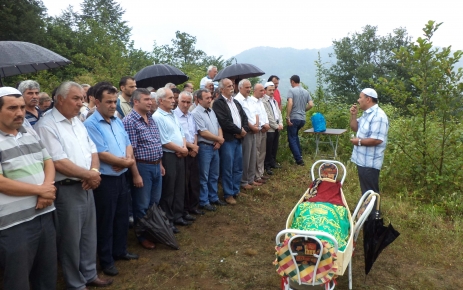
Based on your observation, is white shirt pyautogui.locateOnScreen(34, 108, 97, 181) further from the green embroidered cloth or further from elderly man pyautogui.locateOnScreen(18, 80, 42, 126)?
the green embroidered cloth

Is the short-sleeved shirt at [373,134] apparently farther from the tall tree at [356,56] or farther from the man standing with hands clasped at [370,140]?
the tall tree at [356,56]

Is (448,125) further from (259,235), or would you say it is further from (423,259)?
(259,235)

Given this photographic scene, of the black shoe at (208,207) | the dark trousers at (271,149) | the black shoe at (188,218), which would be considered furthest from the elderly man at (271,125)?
the black shoe at (188,218)

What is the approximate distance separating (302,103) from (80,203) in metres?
6.41

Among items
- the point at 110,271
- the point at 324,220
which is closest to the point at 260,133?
the point at 324,220

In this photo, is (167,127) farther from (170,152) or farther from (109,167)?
(109,167)

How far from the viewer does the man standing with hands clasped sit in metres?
4.71

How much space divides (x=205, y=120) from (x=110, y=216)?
237 cm

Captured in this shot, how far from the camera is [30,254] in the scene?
2.75 m

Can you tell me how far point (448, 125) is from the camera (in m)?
6.25

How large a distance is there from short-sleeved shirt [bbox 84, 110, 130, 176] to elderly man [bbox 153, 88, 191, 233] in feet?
3.12

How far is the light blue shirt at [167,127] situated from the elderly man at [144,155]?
22 centimetres

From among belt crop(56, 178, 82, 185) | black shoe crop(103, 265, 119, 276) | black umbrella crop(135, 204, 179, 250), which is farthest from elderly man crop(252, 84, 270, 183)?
belt crop(56, 178, 82, 185)

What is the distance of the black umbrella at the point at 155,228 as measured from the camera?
440cm
